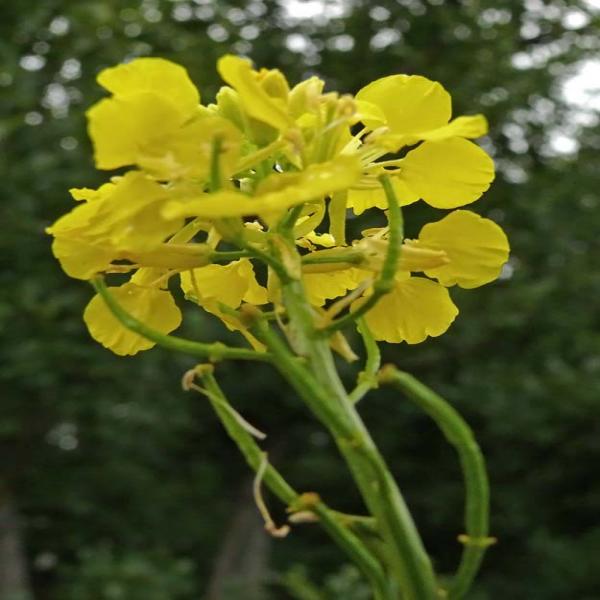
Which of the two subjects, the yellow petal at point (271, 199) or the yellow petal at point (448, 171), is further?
the yellow petal at point (448, 171)

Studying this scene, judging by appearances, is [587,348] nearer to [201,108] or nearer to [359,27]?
[359,27]

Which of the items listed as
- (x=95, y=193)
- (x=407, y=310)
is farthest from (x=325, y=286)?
(x=95, y=193)

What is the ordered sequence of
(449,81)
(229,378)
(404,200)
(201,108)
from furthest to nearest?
(229,378)
(449,81)
(404,200)
(201,108)

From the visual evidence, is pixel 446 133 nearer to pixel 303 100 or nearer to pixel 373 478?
Result: pixel 303 100

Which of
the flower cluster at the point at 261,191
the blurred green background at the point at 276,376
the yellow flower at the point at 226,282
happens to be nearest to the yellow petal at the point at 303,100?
the flower cluster at the point at 261,191

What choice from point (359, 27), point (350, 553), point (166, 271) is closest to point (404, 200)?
point (166, 271)

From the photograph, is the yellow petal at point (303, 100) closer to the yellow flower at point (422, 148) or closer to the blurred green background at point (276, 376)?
the yellow flower at point (422, 148)
